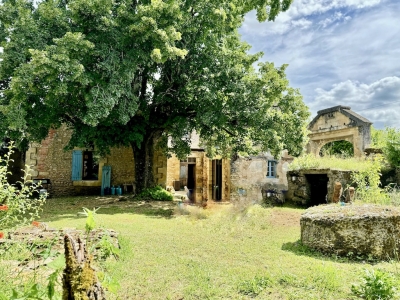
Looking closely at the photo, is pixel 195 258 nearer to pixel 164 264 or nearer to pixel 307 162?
pixel 164 264

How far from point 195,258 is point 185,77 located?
8.89m

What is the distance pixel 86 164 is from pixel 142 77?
7.22 metres

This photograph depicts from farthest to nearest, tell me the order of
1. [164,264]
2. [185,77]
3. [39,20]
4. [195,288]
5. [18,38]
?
1. [185,77]
2. [39,20]
3. [18,38]
4. [164,264]
5. [195,288]

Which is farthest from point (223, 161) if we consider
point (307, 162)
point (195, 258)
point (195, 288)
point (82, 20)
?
point (195, 288)

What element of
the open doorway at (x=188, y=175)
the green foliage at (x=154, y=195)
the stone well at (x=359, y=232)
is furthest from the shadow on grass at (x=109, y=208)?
the open doorway at (x=188, y=175)

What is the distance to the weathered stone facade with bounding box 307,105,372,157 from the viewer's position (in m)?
18.2

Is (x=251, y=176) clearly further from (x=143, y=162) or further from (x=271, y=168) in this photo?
(x=143, y=162)

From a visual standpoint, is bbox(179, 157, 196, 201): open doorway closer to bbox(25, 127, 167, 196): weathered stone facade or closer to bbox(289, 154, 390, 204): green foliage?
bbox(25, 127, 167, 196): weathered stone facade

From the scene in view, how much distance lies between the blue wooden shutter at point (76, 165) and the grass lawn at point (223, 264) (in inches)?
285

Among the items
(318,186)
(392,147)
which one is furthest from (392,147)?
(318,186)

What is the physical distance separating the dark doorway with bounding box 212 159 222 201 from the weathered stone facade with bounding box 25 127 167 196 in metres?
3.57

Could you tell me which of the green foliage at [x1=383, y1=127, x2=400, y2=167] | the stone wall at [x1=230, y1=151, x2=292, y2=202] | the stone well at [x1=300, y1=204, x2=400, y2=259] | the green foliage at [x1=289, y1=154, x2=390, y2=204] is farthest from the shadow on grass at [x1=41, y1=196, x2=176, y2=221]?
the green foliage at [x1=383, y1=127, x2=400, y2=167]

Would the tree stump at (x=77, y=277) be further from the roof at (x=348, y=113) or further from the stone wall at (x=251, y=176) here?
the roof at (x=348, y=113)

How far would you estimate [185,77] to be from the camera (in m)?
12.6
